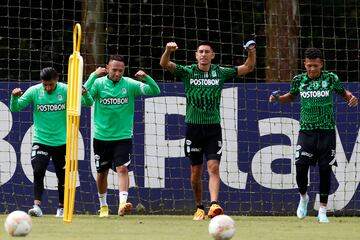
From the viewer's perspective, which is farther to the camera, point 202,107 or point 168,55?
point 202,107

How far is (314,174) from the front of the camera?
15500 millimetres

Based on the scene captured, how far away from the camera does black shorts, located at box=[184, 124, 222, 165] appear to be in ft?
44.8

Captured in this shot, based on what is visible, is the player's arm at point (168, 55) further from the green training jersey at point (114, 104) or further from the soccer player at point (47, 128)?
the soccer player at point (47, 128)

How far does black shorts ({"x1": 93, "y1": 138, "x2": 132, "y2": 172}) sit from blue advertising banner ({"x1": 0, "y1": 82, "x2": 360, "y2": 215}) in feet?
5.11

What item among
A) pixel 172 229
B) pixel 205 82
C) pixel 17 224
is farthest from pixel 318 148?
pixel 17 224

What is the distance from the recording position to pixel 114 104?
13930 millimetres

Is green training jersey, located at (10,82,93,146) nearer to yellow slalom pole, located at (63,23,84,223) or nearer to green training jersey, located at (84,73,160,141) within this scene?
green training jersey, located at (84,73,160,141)

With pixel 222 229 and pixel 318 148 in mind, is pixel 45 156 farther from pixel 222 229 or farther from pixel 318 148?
pixel 222 229

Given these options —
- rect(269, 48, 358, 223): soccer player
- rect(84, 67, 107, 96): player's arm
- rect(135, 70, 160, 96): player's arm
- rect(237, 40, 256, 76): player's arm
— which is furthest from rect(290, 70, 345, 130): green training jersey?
rect(84, 67, 107, 96): player's arm

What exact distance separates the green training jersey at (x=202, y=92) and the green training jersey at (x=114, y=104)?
477 mm

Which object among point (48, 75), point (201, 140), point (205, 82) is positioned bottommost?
point (201, 140)

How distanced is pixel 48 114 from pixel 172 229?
3.14 metres

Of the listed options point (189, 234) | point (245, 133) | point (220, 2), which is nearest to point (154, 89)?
point (245, 133)

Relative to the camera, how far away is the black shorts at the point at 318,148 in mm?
13227
